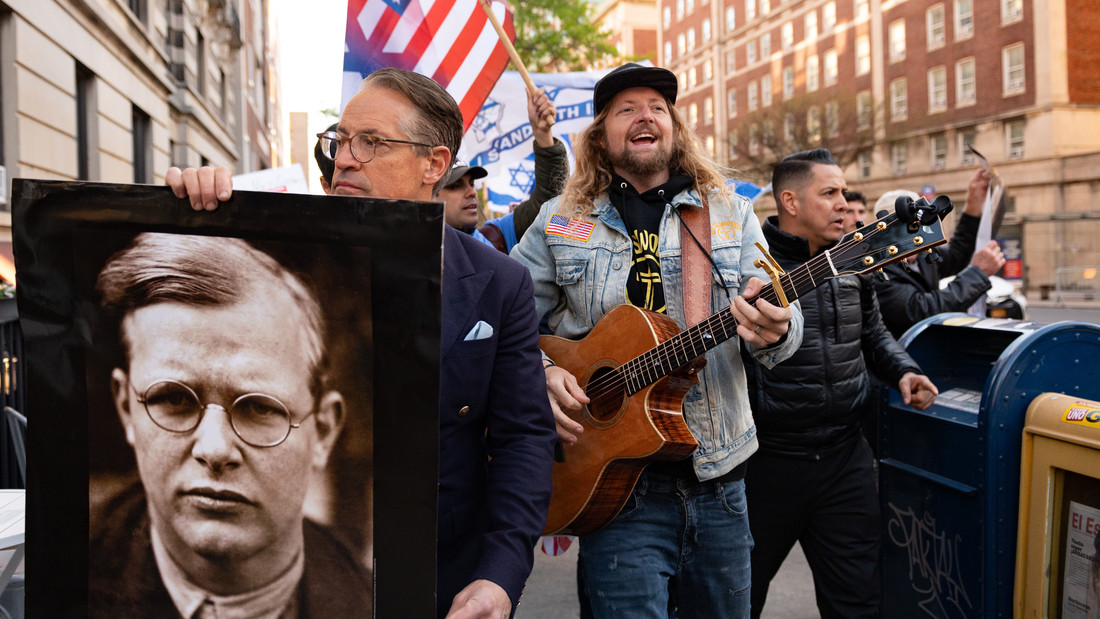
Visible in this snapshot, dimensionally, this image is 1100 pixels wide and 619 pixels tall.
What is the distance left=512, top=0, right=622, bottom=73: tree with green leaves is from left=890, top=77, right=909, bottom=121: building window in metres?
23.2

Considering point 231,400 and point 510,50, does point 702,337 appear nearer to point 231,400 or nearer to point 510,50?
point 231,400

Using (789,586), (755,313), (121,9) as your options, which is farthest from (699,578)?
(121,9)

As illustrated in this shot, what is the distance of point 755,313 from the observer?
2326mm

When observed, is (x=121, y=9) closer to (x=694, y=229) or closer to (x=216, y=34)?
(x=216, y=34)

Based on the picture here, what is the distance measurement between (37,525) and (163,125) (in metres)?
15.8

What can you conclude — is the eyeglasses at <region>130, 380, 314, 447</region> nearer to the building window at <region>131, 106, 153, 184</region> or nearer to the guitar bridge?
the guitar bridge

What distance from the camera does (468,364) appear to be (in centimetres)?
175

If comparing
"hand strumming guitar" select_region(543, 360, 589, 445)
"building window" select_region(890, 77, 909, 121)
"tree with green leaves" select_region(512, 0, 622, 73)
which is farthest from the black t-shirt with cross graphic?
"building window" select_region(890, 77, 909, 121)

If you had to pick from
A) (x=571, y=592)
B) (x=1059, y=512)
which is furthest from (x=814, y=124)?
(x=1059, y=512)

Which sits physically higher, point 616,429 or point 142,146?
point 142,146

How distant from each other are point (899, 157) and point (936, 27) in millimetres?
6244

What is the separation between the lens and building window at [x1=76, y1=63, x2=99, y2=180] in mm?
11023

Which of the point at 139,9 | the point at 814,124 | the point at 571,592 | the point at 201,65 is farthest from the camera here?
the point at 814,124

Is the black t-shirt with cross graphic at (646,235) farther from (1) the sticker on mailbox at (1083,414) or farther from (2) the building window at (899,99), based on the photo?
(2) the building window at (899,99)
